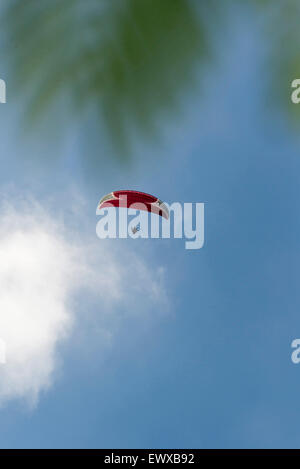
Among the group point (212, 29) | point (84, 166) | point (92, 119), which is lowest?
point (84, 166)

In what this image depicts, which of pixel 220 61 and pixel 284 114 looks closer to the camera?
pixel 220 61

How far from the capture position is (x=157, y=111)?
925 mm

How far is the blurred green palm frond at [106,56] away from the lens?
90 centimetres

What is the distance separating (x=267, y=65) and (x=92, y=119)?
434 millimetres

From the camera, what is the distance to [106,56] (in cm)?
94

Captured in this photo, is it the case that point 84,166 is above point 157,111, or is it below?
below

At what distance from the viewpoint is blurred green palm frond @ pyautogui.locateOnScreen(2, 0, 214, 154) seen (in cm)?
90

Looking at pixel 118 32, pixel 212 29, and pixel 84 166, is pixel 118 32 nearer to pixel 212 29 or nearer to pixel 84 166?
pixel 212 29

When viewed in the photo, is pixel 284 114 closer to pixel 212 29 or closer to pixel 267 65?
pixel 267 65
